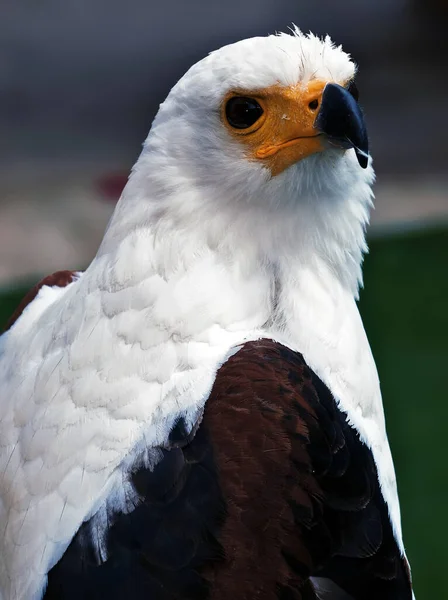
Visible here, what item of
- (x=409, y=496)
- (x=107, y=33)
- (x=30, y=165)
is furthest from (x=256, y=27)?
(x=409, y=496)

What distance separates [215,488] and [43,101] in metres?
7.57

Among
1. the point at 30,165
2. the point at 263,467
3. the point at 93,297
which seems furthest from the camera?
the point at 30,165

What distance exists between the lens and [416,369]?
5.08 m

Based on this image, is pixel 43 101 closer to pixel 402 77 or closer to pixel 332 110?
pixel 402 77

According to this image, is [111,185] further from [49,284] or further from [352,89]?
[352,89]

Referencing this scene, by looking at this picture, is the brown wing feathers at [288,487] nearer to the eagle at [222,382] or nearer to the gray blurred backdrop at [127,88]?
the eagle at [222,382]

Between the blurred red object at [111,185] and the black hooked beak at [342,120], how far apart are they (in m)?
5.50

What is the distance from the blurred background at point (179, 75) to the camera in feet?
15.7

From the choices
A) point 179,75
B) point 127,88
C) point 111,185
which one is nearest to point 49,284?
point 111,185

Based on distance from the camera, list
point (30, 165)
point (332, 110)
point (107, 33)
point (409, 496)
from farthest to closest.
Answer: point (107, 33) < point (30, 165) < point (409, 496) < point (332, 110)

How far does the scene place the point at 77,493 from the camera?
175cm

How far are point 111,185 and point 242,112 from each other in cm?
567

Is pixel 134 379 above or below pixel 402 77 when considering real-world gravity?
above

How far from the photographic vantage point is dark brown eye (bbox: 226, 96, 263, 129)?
6.07 ft
